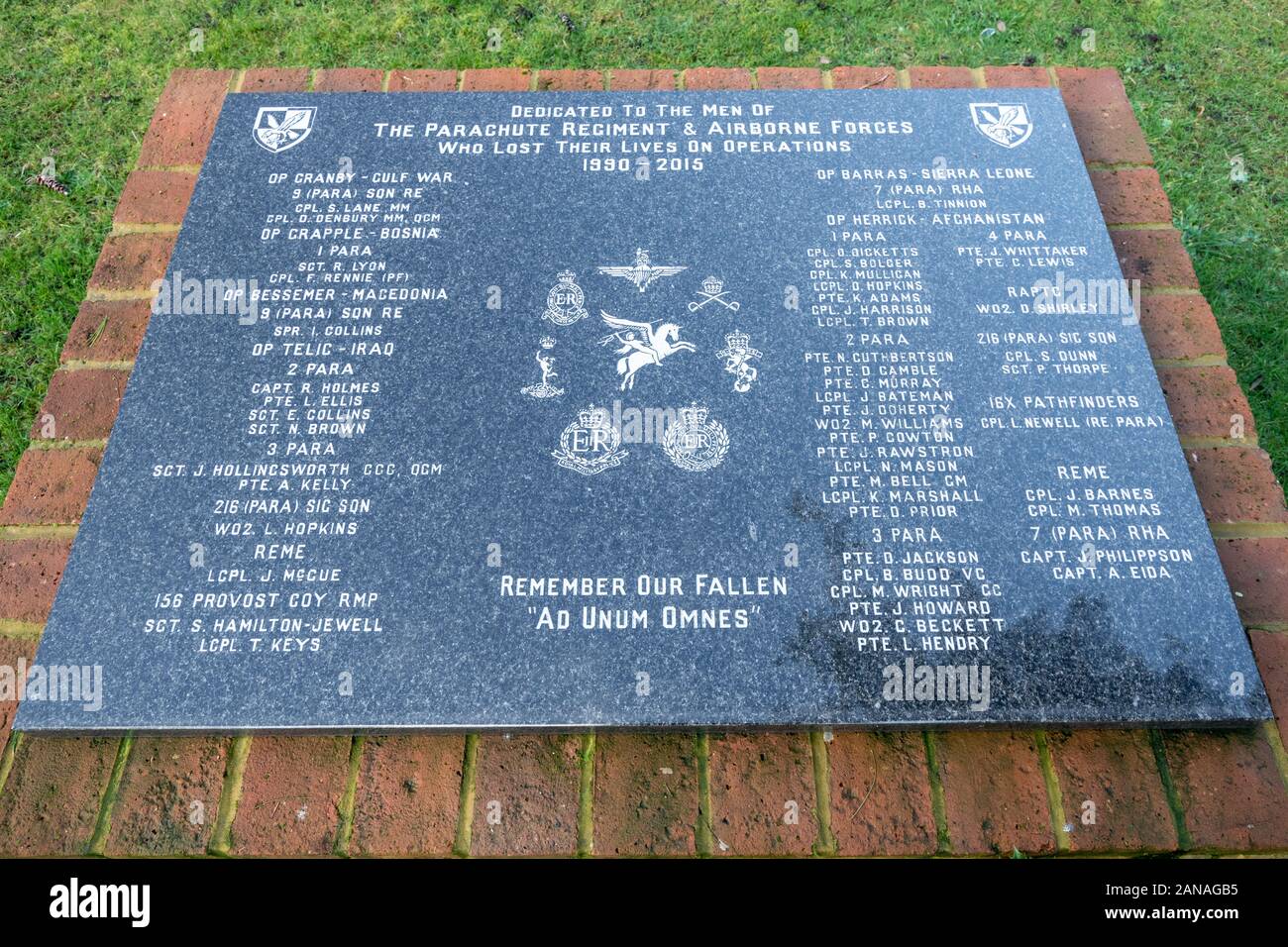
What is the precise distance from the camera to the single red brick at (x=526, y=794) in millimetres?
2334

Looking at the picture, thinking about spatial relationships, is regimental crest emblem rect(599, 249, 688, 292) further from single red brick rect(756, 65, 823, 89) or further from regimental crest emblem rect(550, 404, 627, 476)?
single red brick rect(756, 65, 823, 89)

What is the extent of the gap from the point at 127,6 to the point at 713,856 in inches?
224

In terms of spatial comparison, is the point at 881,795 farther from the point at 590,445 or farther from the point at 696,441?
the point at 590,445

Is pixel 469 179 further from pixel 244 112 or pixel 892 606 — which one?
pixel 892 606

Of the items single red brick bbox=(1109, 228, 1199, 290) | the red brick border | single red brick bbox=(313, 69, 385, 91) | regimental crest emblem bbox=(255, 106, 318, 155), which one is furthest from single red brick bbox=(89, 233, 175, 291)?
single red brick bbox=(1109, 228, 1199, 290)

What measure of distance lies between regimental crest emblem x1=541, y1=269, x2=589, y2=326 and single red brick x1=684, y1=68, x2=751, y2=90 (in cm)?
139

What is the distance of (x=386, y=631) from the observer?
239cm

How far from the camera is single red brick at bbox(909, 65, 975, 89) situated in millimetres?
3729

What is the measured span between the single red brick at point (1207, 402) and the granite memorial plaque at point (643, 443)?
35 cm

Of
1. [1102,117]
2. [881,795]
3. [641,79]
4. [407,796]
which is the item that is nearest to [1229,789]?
[881,795]

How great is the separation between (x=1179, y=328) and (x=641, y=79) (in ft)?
8.07

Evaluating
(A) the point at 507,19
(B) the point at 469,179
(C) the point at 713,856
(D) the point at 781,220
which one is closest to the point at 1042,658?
(C) the point at 713,856

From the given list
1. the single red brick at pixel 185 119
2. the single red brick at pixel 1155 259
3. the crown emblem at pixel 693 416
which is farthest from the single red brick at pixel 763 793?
the single red brick at pixel 185 119

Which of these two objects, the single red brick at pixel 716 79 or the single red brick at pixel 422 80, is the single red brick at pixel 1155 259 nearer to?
the single red brick at pixel 716 79
